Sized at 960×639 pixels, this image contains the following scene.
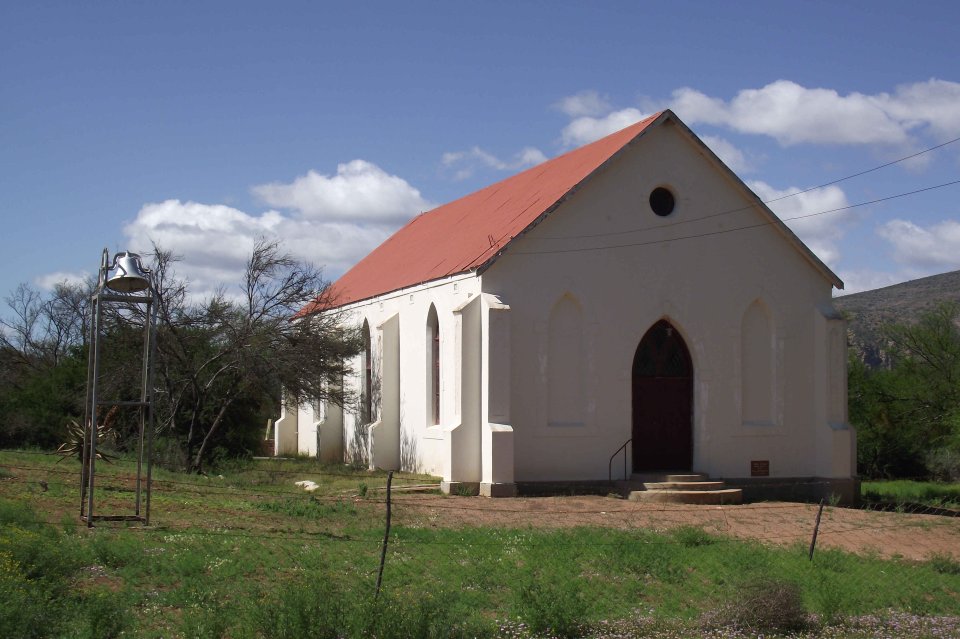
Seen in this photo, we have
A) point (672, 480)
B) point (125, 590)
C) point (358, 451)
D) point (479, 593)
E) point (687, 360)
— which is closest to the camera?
point (125, 590)

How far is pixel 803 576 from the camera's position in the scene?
13391 millimetres

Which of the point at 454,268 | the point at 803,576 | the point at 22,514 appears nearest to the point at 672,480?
the point at 454,268

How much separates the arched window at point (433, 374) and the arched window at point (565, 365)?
3682 mm

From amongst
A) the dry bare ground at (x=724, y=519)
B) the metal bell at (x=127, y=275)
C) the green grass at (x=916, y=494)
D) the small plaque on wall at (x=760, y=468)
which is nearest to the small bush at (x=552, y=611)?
the dry bare ground at (x=724, y=519)

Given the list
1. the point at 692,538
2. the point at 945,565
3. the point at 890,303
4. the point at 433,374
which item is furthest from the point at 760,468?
the point at 890,303

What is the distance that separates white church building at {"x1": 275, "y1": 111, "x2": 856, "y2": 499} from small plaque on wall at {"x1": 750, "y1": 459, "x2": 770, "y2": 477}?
2.0 inches

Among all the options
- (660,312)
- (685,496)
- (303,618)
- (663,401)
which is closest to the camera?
(303,618)

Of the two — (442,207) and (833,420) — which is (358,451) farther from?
(833,420)

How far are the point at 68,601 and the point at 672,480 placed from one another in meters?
15.1

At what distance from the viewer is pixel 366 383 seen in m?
31.3

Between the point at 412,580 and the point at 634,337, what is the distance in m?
12.1

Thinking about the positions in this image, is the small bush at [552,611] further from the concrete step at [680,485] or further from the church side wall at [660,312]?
the concrete step at [680,485]

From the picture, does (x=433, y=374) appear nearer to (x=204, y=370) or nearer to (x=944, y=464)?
(x=204, y=370)

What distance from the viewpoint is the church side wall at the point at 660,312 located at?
74.6ft
